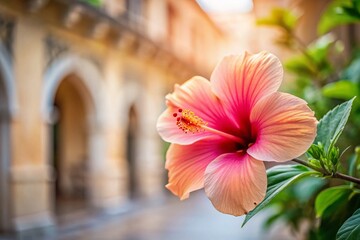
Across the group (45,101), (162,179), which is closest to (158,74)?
(162,179)

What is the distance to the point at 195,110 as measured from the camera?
0.63 m

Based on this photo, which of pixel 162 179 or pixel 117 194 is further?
pixel 162 179

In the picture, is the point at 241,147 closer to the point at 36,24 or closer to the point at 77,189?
the point at 36,24

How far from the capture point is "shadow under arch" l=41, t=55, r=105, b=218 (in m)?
8.44

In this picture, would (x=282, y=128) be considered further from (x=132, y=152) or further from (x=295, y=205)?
(x=132, y=152)

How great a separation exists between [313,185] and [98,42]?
7.87 metres

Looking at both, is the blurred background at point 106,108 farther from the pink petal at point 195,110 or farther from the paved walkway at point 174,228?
the pink petal at point 195,110

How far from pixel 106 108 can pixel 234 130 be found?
859cm

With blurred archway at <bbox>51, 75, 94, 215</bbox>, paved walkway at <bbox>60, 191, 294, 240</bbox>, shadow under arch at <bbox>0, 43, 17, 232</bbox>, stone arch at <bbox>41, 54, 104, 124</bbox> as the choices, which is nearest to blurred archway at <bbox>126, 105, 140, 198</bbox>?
blurred archway at <bbox>51, 75, 94, 215</bbox>

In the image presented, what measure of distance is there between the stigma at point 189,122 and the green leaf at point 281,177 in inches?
4.9

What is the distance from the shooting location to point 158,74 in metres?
11.9

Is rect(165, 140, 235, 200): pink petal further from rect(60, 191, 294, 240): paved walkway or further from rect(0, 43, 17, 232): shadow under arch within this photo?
rect(0, 43, 17, 232): shadow under arch

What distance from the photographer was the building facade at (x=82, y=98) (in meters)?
6.21

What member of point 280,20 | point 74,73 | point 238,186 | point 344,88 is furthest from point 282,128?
point 74,73
